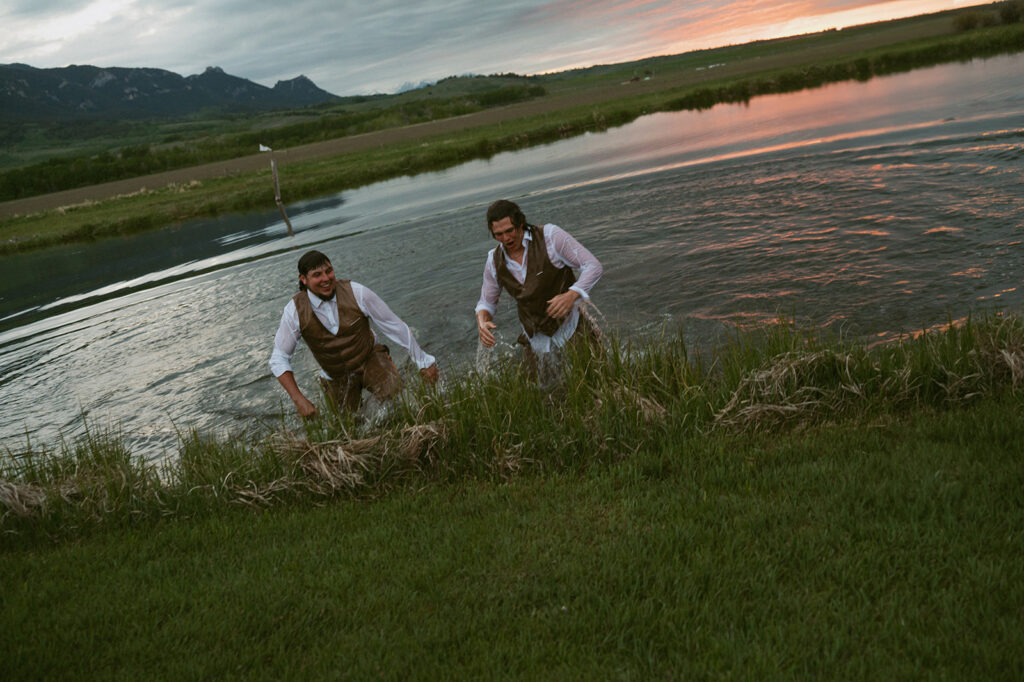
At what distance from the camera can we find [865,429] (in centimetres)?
559

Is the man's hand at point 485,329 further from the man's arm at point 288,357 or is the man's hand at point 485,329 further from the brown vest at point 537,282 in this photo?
the man's arm at point 288,357

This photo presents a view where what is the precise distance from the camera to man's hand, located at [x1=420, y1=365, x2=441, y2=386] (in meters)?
7.43

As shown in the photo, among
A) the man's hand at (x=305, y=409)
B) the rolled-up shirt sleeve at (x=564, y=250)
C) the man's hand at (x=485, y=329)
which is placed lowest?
the man's hand at (x=305, y=409)

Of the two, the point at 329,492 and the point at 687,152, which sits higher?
the point at 687,152

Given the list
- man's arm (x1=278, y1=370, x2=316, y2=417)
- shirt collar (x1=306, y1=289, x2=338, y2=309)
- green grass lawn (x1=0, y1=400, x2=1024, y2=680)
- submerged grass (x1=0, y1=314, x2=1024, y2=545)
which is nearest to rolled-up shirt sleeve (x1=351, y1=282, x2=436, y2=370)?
shirt collar (x1=306, y1=289, x2=338, y2=309)

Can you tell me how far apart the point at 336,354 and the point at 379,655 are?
4.75 m

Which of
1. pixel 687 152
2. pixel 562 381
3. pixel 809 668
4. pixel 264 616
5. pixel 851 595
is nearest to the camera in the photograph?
pixel 809 668

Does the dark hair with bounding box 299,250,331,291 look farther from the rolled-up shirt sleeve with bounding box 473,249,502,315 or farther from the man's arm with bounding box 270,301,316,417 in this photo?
the rolled-up shirt sleeve with bounding box 473,249,502,315

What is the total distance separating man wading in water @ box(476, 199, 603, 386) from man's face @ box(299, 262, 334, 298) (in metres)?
1.63

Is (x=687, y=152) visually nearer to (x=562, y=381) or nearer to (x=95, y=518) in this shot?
(x=562, y=381)

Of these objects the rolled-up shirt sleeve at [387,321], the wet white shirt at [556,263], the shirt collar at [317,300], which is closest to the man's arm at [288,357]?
the shirt collar at [317,300]

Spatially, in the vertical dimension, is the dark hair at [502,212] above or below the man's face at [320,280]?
above

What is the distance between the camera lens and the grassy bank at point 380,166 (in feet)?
154

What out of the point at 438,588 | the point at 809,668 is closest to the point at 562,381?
the point at 438,588
